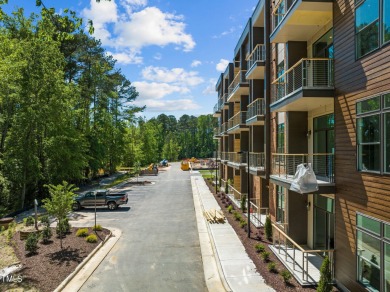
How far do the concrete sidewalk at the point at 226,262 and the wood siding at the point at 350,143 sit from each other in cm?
300

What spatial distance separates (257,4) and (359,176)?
55.0 ft

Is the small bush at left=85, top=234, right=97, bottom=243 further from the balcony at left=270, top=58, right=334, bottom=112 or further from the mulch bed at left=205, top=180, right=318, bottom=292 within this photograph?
the balcony at left=270, top=58, right=334, bottom=112

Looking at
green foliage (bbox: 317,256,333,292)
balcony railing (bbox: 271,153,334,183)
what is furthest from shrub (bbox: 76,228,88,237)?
green foliage (bbox: 317,256,333,292)

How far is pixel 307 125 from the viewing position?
15.3m

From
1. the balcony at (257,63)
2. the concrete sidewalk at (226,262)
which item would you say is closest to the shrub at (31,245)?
the concrete sidewalk at (226,262)

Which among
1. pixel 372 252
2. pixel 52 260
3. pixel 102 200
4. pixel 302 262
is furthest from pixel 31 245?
pixel 372 252

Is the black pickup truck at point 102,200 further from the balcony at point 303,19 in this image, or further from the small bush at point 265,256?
the balcony at point 303,19

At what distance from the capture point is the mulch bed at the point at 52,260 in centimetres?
1229

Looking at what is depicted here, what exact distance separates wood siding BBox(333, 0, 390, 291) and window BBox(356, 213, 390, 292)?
0.23 m

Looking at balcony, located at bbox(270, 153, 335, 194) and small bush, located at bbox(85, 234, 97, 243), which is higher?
balcony, located at bbox(270, 153, 335, 194)

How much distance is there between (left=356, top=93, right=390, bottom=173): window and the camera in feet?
27.1

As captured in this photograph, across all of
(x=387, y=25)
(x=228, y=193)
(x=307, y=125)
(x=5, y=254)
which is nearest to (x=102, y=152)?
(x=228, y=193)

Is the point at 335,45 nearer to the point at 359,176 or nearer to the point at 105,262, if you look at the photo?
the point at 359,176

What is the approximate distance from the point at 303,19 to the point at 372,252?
9.20 meters
